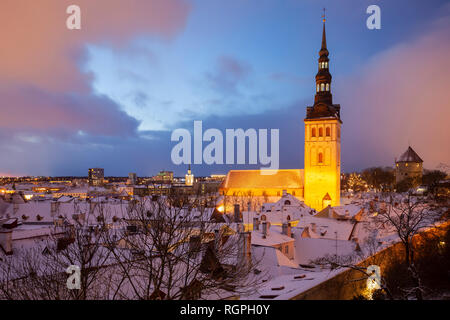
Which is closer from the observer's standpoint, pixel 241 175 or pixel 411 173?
pixel 241 175

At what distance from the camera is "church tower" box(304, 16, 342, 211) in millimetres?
61531

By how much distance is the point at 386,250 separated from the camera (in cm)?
1839

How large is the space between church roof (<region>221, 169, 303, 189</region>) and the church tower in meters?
5.08

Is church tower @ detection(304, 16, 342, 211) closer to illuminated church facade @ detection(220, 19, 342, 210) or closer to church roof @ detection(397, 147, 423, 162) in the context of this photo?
illuminated church facade @ detection(220, 19, 342, 210)

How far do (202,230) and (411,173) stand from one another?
9860 cm

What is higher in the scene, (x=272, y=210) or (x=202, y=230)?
(x=202, y=230)

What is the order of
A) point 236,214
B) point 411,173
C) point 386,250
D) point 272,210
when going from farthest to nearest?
point 411,173, point 272,210, point 236,214, point 386,250

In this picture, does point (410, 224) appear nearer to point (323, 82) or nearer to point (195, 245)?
point (195, 245)

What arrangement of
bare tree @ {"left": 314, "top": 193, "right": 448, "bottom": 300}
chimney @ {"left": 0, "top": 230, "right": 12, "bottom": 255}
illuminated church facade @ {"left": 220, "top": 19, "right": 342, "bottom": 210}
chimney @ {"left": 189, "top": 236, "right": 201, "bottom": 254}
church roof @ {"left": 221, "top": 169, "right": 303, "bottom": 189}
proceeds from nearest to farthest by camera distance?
1. chimney @ {"left": 189, "top": 236, "right": 201, "bottom": 254}
2. bare tree @ {"left": 314, "top": 193, "right": 448, "bottom": 300}
3. chimney @ {"left": 0, "top": 230, "right": 12, "bottom": 255}
4. illuminated church facade @ {"left": 220, "top": 19, "right": 342, "bottom": 210}
5. church roof @ {"left": 221, "top": 169, "right": 303, "bottom": 189}

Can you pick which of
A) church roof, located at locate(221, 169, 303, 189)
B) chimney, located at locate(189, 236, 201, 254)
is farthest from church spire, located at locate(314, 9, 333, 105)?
chimney, located at locate(189, 236, 201, 254)

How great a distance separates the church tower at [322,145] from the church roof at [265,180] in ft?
16.7

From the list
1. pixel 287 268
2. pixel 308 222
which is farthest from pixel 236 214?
pixel 287 268
